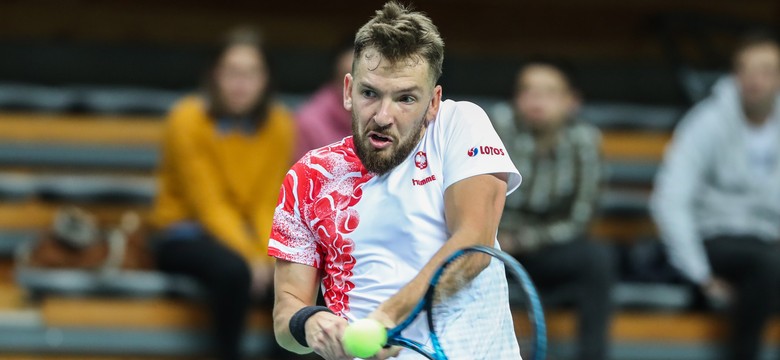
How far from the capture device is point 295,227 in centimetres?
322

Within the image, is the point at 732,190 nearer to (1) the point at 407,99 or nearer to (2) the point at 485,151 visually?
(2) the point at 485,151

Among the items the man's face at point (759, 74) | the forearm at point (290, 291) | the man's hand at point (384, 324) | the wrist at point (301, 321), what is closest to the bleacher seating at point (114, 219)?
the man's face at point (759, 74)

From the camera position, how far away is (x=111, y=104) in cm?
750

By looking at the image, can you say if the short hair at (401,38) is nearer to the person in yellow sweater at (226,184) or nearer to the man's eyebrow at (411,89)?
the man's eyebrow at (411,89)

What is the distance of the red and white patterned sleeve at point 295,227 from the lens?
3225 mm

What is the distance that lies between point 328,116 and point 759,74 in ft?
6.91

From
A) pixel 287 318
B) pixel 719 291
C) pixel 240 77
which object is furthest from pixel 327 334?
pixel 719 291

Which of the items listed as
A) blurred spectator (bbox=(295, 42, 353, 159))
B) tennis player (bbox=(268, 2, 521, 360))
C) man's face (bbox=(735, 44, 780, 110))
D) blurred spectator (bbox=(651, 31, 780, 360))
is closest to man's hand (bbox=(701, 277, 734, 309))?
blurred spectator (bbox=(651, 31, 780, 360))

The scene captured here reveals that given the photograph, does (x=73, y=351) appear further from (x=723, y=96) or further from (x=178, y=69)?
(x=723, y=96)

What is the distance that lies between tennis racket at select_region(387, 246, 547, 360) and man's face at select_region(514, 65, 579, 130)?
10.1 ft

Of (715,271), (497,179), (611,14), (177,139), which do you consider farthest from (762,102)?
(497,179)

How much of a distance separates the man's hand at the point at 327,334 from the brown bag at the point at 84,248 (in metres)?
3.41

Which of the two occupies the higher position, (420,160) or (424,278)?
(420,160)

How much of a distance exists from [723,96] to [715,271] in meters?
0.87
